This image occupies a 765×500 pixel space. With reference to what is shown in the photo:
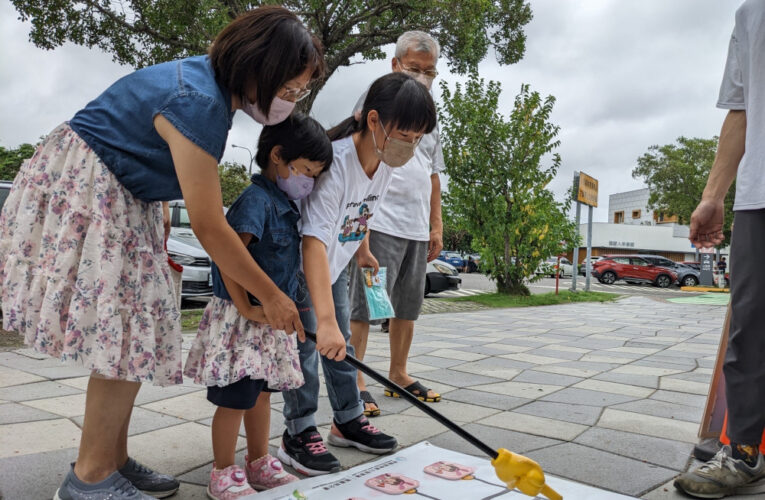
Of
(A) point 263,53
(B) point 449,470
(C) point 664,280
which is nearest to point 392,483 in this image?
(B) point 449,470

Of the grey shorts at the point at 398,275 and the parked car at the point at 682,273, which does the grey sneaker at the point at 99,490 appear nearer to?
the grey shorts at the point at 398,275

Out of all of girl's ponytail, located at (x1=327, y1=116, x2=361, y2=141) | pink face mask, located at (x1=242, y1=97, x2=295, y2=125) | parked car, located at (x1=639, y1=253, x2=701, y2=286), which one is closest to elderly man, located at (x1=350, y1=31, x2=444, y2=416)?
girl's ponytail, located at (x1=327, y1=116, x2=361, y2=141)

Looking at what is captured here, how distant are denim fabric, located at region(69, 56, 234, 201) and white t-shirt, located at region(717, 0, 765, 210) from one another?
1.49m

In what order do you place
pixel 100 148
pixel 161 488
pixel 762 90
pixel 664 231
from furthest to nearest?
pixel 664 231
pixel 762 90
pixel 161 488
pixel 100 148

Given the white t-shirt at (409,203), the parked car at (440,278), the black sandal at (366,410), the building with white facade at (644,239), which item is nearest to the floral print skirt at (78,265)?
the black sandal at (366,410)

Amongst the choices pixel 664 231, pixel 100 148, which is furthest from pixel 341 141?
pixel 664 231

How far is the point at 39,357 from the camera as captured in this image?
12.5 feet

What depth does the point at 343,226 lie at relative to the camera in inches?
73.5

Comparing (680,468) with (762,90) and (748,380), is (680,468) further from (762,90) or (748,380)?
(762,90)

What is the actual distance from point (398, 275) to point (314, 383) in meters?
0.97

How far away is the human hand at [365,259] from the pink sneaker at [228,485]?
1005 mm

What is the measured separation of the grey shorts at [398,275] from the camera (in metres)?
2.58

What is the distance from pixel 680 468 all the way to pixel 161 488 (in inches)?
63.2

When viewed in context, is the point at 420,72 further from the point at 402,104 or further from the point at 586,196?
the point at 586,196
